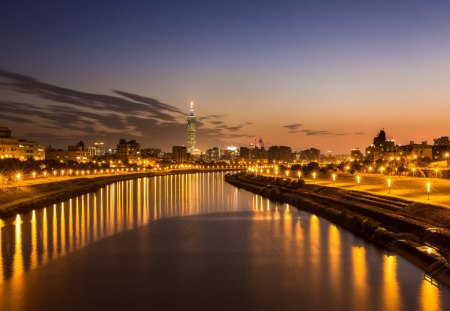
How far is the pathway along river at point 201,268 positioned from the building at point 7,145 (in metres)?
91.6

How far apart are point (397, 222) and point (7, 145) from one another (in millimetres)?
117415

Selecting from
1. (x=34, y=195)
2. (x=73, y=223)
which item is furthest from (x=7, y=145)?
(x=73, y=223)

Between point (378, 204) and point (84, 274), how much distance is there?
24756 millimetres

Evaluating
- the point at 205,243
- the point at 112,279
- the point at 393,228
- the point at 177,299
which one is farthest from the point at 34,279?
the point at 393,228

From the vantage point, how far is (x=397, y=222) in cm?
2875

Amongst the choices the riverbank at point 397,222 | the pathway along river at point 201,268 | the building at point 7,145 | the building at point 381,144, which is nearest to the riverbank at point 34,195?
the pathway along river at point 201,268

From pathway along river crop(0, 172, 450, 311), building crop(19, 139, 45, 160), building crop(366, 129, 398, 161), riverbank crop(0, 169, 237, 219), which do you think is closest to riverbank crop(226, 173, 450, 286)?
pathway along river crop(0, 172, 450, 311)

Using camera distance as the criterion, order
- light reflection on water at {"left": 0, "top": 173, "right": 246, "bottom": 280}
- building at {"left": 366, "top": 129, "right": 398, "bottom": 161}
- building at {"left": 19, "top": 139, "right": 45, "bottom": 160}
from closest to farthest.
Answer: light reflection on water at {"left": 0, "top": 173, "right": 246, "bottom": 280} < building at {"left": 19, "top": 139, "right": 45, "bottom": 160} < building at {"left": 366, "top": 129, "right": 398, "bottom": 161}

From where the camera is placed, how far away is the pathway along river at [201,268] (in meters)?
17.7

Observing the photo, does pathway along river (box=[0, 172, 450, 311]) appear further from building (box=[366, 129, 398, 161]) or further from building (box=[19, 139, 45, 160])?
building (box=[366, 129, 398, 161])

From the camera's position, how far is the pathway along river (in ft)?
58.0

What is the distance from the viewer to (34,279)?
20156 millimetres

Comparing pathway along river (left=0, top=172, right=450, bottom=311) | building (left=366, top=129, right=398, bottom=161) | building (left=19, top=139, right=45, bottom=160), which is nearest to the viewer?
pathway along river (left=0, top=172, right=450, bottom=311)

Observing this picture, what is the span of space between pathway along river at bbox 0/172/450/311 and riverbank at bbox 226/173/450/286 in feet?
3.04
